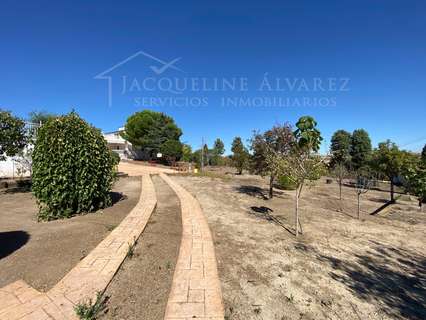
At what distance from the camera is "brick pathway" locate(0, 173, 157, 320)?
8.71 ft

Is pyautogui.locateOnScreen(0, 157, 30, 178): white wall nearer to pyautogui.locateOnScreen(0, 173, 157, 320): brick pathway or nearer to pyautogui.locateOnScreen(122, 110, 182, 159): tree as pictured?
pyautogui.locateOnScreen(0, 173, 157, 320): brick pathway

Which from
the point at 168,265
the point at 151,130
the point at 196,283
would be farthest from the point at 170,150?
the point at 196,283

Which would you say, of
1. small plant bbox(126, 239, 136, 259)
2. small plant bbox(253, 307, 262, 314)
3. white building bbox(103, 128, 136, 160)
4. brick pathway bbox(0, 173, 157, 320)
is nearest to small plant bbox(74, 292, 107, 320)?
brick pathway bbox(0, 173, 157, 320)

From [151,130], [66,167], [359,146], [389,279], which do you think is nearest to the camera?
[389,279]

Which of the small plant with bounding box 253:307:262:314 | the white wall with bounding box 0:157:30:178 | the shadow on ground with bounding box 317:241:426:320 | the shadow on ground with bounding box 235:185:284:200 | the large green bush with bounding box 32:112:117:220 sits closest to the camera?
the small plant with bounding box 253:307:262:314

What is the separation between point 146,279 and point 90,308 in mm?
955

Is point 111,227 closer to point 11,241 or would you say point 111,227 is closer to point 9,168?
point 11,241

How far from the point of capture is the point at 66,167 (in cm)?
628

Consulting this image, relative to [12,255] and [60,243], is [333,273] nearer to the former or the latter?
[60,243]

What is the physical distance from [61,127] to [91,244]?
372 cm

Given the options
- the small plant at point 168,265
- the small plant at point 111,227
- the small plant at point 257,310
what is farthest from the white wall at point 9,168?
the small plant at point 257,310

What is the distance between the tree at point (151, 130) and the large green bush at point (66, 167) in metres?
32.0

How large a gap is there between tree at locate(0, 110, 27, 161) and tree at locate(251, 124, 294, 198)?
1148 cm

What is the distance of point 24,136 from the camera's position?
1112 centimetres
